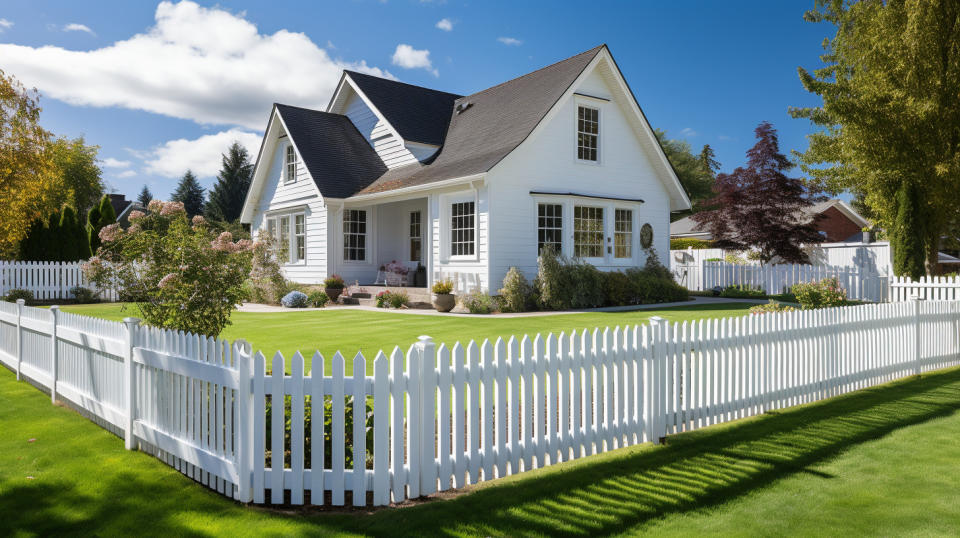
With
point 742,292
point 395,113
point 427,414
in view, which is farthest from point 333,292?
point 427,414

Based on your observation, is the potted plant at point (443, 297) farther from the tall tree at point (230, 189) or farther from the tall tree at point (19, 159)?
the tall tree at point (230, 189)

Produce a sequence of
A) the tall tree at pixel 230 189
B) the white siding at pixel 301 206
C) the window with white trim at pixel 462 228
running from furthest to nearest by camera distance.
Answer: the tall tree at pixel 230 189, the white siding at pixel 301 206, the window with white trim at pixel 462 228

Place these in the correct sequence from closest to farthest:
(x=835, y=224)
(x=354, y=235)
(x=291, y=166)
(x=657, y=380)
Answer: (x=657, y=380), (x=354, y=235), (x=291, y=166), (x=835, y=224)

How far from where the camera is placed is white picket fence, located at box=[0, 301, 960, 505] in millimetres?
3947

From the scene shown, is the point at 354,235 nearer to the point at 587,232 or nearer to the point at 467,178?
the point at 467,178

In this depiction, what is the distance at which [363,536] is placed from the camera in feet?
11.7

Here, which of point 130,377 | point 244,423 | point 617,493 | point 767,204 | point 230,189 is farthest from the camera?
point 230,189

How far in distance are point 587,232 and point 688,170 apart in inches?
1662

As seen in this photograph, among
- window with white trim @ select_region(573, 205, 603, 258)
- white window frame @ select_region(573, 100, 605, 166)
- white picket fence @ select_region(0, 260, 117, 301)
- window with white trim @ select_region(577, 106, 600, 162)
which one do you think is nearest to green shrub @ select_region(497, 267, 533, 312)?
window with white trim @ select_region(573, 205, 603, 258)

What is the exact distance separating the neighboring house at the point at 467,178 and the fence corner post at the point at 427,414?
12374 millimetres

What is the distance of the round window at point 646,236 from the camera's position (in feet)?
66.2

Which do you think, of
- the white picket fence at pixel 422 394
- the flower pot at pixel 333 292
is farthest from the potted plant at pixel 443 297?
the white picket fence at pixel 422 394

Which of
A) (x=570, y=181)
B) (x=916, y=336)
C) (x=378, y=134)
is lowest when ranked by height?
(x=916, y=336)

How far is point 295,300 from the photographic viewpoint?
18.9 meters
